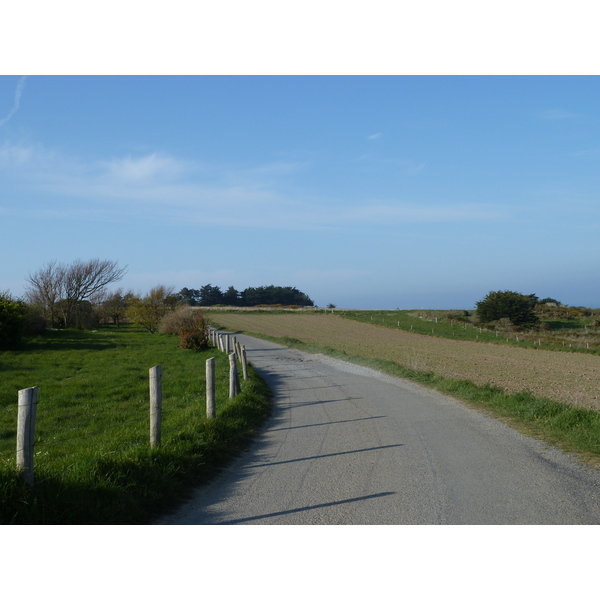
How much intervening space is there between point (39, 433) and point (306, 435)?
17.6 ft

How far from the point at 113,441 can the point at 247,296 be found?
445 ft

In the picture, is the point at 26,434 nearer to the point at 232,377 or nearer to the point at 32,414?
the point at 32,414

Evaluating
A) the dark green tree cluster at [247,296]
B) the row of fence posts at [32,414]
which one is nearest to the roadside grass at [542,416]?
the row of fence posts at [32,414]

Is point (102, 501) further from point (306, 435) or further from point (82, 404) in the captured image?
point (82, 404)

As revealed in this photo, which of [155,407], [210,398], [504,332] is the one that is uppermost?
→ [155,407]

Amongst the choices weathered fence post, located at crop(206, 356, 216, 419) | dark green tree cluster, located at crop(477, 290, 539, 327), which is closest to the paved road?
weathered fence post, located at crop(206, 356, 216, 419)

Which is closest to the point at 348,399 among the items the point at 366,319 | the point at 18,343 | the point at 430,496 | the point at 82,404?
the point at 82,404

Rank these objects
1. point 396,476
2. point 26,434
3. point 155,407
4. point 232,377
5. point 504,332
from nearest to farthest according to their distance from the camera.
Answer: point 26,434, point 396,476, point 155,407, point 232,377, point 504,332

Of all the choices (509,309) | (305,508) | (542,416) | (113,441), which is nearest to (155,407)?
(113,441)

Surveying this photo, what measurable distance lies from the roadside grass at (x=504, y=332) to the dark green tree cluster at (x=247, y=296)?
46920 millimetres

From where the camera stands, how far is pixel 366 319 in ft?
255

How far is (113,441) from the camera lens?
25.3 ft

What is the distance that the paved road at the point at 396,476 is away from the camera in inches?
204

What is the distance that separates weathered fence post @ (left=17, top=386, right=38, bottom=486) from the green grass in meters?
0.09
